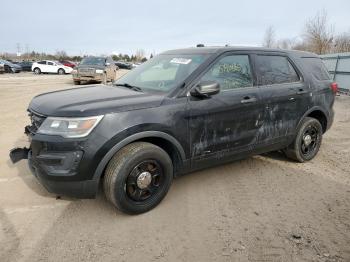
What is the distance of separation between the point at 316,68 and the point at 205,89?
266 centimetres

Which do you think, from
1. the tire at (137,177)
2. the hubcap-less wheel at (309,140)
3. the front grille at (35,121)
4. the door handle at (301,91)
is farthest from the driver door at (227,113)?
the front grille at (35,121)

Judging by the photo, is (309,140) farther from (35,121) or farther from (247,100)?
(35,121)

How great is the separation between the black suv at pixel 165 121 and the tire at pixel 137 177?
0.04 ft

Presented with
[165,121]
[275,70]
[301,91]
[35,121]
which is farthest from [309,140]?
[35,121]

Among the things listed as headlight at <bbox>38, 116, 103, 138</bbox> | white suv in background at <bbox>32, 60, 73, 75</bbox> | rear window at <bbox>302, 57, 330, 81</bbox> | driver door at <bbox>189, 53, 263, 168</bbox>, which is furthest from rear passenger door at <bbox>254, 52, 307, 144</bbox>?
white suv in background at <bbox>32, 60, 73, 75</bbox>

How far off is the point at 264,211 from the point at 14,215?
8.87 feet

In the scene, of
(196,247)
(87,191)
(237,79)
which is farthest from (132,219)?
(237,79)

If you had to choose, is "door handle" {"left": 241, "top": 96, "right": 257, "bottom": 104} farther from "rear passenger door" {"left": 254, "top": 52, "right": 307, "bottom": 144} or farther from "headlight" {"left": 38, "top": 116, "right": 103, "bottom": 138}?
"headlight" {"left": 38, "top": 116, "right": 103, "bottom": 138}

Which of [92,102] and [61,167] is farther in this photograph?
[92,102]

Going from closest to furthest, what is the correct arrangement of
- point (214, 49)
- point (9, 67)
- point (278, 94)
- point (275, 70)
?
point (214, 49) < point (278, 94) < point (275, 70) < point (9, 67)

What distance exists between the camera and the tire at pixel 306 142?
498 cm

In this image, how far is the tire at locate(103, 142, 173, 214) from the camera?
10.7 ft

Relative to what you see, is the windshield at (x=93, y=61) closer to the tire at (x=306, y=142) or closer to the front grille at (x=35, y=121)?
the tire at (x=306, y=142)

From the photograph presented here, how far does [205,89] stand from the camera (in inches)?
140
